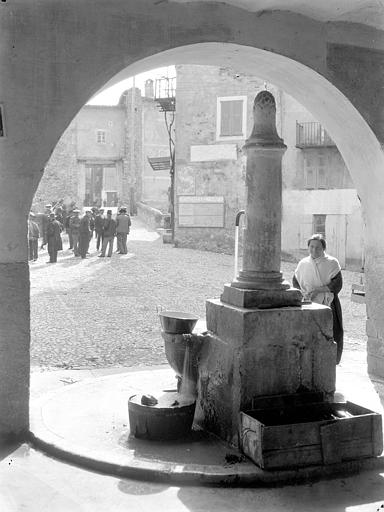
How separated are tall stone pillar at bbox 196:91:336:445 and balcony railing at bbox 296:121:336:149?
18.7 meters

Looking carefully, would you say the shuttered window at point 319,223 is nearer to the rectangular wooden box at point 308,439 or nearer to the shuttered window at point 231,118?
the shuttered window at point 231,118

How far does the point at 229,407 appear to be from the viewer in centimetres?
546

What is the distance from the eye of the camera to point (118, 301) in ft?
44.8

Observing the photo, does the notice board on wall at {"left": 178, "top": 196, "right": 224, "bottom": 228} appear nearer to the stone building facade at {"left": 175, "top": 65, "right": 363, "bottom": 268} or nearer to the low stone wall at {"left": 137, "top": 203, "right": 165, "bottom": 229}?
the stone building facade at {"left": 175, "top": 65, "right": 363, "bottom": 268}

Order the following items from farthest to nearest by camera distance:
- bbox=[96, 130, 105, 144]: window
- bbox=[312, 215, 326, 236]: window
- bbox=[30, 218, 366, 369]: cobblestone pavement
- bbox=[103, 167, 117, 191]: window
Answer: bbox=[103, 167, 117, 191]: window, bbox=[96, 130, 105, 144]: window, bbox=[312, 215, 326, 236]: window, bbox=[30, 218, 366, 369]: cobblestone pavement

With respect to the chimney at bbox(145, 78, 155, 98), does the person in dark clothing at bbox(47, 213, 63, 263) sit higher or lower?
lower

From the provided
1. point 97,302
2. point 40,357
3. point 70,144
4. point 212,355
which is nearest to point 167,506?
point 212,355

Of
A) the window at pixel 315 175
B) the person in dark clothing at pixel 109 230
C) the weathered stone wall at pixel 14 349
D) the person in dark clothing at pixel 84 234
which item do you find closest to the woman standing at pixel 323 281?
the weathered stone wall at pixel 14 349

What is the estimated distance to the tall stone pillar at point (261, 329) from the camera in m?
5.38

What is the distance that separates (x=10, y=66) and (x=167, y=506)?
373 centimetres

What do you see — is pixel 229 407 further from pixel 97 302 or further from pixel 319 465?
pixel 97 302

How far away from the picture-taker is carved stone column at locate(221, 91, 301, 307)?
570 cm

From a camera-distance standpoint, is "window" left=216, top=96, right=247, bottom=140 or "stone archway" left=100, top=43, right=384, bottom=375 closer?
"stone archway" left=100, top=43, right=384, bottom=375

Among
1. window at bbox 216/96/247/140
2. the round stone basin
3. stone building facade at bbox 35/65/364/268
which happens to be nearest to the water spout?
the round stone basin
